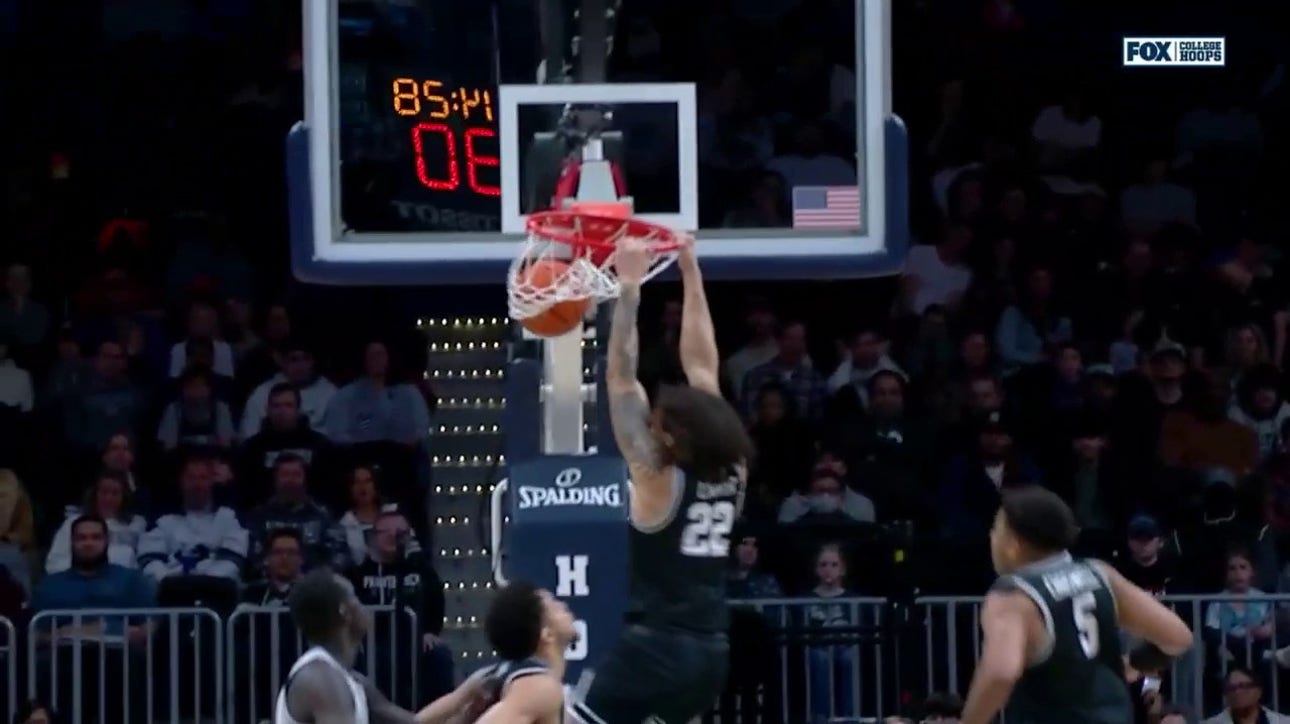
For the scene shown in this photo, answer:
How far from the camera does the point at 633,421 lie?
9023mm

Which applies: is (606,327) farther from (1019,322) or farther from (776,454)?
(1019,322)

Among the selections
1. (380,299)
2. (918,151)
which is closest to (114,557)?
(380,299)

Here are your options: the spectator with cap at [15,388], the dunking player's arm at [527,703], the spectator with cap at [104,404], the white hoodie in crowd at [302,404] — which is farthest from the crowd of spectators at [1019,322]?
the dunking player's arm at [527,703]

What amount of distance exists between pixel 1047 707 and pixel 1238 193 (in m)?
10.9

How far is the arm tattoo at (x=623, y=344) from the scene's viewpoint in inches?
363

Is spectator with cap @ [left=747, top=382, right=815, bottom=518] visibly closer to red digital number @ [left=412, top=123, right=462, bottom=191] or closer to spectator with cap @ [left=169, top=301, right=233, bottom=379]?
spectator with cap @ [left=169, top=301, right=233, bottom=379]

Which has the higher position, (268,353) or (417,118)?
(417,118)

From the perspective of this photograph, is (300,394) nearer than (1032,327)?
Yes

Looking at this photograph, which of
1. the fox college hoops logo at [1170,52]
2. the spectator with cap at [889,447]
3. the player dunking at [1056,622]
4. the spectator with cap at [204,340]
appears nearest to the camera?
the player dunking at [1056,622]

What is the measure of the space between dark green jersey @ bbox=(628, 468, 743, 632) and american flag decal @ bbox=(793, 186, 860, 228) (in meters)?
2.91

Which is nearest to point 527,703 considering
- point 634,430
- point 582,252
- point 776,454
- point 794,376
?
Answer: point 634,430

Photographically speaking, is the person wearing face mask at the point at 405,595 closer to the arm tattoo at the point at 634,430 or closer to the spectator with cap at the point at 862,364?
the spectator with cap at the point at 862,364

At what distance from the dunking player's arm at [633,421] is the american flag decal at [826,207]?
247 centimetres

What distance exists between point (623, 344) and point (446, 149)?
292cm
